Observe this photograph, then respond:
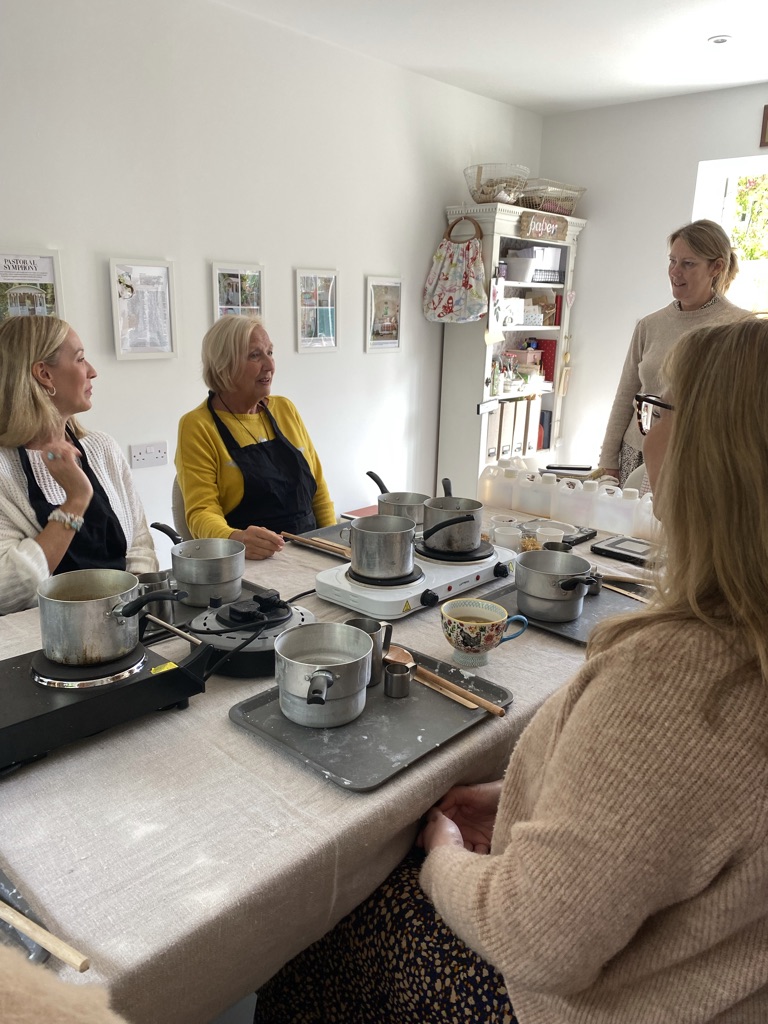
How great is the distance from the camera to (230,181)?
3.07 m

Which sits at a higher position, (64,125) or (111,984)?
(64,125)

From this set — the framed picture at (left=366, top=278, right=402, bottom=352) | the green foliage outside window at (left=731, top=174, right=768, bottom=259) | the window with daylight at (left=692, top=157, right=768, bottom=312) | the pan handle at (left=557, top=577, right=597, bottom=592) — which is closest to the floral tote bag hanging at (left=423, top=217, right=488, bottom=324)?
the framed picture at (left=366, top=278, right=402, bottom=352)

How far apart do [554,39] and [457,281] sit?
1159 mm

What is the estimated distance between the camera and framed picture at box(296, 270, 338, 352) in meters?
3.46

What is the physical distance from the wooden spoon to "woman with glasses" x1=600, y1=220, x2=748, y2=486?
1.84m

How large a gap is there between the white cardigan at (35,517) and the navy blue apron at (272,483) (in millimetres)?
333

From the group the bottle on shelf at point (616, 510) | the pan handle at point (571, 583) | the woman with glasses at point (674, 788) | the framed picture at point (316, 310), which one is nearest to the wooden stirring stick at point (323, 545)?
the pan handle at point (571, 583)

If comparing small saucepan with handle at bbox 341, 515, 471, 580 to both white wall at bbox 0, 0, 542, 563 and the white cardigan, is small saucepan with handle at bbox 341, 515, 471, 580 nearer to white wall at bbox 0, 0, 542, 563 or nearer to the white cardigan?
the white cardigan

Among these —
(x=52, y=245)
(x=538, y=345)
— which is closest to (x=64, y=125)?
(x=52, y=245)

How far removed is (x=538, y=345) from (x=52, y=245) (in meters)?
3.03

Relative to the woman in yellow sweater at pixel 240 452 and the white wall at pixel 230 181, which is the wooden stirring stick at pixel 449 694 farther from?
the white wall at pixel 230 181

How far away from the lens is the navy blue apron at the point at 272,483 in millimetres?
2307

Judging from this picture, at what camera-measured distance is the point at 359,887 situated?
3.16ft

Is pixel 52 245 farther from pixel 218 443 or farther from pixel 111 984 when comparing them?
pixel 111 984
